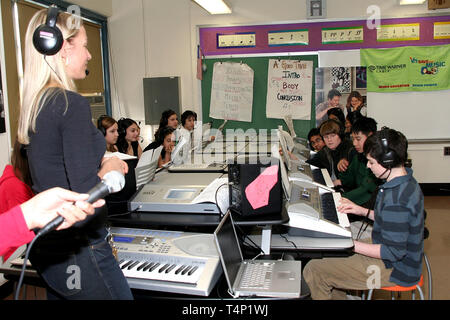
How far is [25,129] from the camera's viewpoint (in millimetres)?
1226

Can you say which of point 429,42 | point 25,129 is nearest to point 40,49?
point 25,129

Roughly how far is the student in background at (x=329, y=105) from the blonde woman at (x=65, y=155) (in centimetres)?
490

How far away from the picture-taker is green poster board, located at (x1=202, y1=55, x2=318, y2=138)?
235 inches

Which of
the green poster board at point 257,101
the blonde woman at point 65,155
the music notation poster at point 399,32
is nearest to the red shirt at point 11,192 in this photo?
the blonde woman at point 65,155

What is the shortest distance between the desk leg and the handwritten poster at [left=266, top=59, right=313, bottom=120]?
4194 mm

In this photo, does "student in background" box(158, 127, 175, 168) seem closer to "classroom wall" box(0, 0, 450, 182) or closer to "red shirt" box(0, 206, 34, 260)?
"classroom wall" box(0, 0, 450, 182)

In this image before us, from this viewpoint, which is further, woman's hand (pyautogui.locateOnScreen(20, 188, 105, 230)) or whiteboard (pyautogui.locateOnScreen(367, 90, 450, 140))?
whiteboard (pyautogui.locateOnScreen(367, 90, 450, 140))

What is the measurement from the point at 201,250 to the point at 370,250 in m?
0.83

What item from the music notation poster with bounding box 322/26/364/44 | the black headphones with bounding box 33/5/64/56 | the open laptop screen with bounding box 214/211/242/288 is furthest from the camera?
the music notation poster with bounding box 322/26/364/44

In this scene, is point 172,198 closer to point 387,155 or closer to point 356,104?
point 387,155

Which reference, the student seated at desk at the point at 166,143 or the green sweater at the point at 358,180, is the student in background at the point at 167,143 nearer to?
the student seated at desk at the point at 166,143

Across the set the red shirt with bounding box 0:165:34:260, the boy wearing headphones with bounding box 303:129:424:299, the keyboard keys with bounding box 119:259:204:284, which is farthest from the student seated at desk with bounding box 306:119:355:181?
the red shirt with bounding box 0:165:34:260

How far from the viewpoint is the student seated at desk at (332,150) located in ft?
12.4

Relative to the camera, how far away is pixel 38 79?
1248 mm
